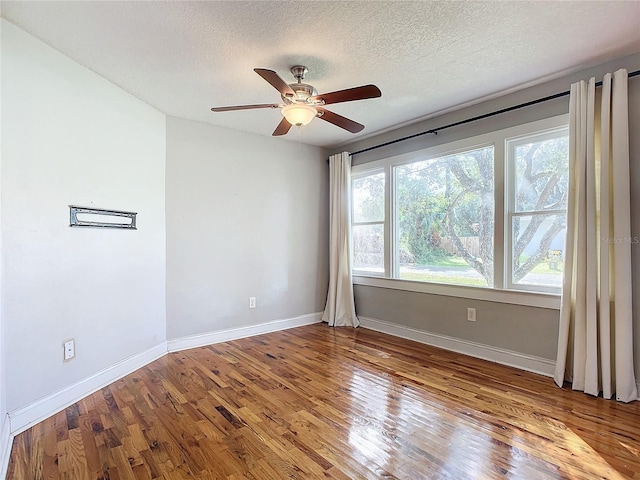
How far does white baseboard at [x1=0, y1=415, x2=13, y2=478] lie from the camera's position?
167cm

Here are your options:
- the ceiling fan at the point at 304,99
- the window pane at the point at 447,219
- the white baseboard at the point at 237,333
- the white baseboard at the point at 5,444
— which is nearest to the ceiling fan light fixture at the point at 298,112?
the ceiling fan at the point at 304,99

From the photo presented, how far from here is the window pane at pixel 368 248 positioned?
4363mm

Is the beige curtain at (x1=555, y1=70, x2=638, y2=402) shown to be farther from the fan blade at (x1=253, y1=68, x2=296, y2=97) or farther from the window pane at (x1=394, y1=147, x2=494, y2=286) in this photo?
the fan blade at (x1=253, y1=68, x2=296, y2=97)

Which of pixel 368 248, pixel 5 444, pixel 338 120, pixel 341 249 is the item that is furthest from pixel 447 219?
pixel 5 444

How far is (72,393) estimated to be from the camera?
2426 millimetres

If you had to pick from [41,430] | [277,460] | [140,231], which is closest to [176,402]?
[41,430]

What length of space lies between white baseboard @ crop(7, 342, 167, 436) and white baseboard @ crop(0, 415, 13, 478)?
0.23ft

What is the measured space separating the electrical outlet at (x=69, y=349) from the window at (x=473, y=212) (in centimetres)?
315

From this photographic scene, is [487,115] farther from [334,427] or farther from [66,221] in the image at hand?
[66,221]

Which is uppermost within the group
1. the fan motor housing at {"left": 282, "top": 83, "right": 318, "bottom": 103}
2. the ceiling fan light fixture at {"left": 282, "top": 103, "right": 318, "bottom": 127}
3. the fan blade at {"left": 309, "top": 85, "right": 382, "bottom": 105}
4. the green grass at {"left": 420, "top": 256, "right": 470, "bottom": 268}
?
the fan motor housing at {"left": 282, "top": 83, "right": 318, "bottom": 103}

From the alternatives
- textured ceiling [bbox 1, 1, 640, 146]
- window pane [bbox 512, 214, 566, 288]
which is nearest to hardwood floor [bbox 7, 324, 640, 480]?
window pane [bbox 512, 214, 566, 288]

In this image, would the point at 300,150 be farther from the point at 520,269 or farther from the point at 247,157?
the point at 520,269

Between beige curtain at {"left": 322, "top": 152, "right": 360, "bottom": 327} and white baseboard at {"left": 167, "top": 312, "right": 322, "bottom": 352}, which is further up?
beige curtain at {"left": 322, "top": 152, "right": 360, "bottom": 327}

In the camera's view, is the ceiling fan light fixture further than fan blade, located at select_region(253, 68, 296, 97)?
Yes
